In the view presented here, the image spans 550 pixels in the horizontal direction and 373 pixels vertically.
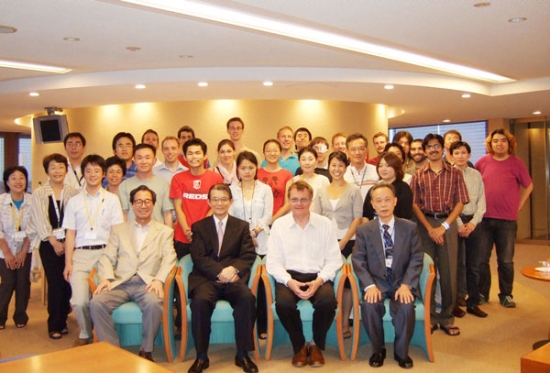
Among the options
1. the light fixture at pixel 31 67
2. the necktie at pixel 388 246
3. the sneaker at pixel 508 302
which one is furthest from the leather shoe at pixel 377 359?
the light fixture at pixel 31 67

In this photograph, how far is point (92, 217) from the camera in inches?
202

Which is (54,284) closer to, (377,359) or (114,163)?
(114,163)

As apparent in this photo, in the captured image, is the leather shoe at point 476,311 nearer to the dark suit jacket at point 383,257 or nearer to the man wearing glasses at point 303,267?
the dark suit jacket at point 383,257

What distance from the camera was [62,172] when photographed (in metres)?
5.56

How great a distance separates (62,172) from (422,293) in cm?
366

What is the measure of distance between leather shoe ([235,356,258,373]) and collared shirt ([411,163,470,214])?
2.29 meters

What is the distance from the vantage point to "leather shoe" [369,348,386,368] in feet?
14.7

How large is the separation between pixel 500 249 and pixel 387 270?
89.0 inches

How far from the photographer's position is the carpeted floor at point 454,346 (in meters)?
4.49

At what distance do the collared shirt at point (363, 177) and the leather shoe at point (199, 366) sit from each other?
2314 millimetres

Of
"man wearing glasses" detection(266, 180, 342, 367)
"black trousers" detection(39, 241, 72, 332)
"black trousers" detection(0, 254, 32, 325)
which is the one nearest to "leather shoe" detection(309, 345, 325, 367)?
"man wearing glasses" detection(266, 180, 342, 367)

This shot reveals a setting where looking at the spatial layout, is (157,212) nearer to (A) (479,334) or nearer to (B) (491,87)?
(A) (479,334)

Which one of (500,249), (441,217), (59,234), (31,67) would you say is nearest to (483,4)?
(441,217)

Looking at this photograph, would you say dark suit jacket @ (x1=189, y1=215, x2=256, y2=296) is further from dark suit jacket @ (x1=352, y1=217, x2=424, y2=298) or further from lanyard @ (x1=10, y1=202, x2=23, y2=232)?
lanyard @ (x1=10, y1=202, x2=23, y2=232)
